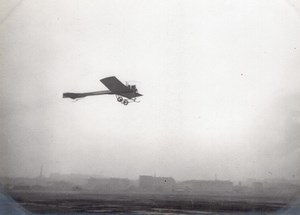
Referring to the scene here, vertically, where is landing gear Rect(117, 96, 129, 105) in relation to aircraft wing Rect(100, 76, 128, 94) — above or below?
below

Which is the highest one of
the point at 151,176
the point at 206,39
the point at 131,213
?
the point at 206,39

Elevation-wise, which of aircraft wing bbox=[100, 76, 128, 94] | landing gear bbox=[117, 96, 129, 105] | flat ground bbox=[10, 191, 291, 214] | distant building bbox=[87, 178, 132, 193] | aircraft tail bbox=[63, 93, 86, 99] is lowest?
flat ground bbox=[10, 191, 291, 214]

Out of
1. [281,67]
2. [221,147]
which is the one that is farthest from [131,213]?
[281,67]

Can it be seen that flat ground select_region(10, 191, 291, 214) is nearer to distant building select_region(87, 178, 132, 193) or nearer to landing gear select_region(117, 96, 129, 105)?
distant building select_region(87, 178, 132, 193)

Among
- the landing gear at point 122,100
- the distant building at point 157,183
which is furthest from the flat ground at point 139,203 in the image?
the landing gear at point 122,100

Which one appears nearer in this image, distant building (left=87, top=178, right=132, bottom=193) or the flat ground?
the flat ground

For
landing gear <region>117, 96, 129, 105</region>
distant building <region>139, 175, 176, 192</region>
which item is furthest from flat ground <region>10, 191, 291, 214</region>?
landing gear <region>117, 96, 129, 105</region>

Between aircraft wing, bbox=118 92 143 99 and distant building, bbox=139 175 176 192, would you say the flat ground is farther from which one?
aircraft wing, bbox=118 92 143 99

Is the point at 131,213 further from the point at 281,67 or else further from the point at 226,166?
the point at 281,67
